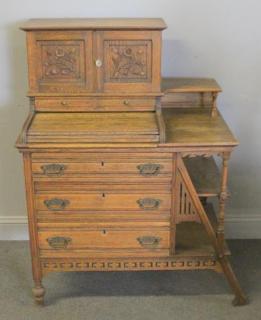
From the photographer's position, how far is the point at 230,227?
3.23m

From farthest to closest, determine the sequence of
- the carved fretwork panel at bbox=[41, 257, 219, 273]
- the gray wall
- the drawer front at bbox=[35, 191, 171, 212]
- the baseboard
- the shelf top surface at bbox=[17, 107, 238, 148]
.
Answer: the baseboard
the gray wall
the carved fretwork panel at bbox=[41, 257, 219, 273]
the drawer front at bbox=[35, 191, 171, 212]
the shelf top surface at bbox=[17, 107, 238, 148]

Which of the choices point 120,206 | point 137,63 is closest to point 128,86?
point 137,63

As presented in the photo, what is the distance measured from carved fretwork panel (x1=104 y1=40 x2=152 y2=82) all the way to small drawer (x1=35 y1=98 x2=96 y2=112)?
0.14 metres

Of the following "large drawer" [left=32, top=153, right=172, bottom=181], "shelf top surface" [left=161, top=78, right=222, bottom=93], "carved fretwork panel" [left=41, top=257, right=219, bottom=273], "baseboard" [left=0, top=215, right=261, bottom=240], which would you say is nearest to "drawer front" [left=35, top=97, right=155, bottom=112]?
"shelf top surface" [left=161, top=78, right=222, bottom=93]

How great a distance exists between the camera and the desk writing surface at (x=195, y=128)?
2375 millimetres

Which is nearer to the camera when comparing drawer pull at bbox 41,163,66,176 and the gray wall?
drawer pull at bbox 41,163,66,176

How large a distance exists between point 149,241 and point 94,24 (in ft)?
3.43

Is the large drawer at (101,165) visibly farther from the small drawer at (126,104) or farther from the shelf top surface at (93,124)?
the small drawer at (126,104)

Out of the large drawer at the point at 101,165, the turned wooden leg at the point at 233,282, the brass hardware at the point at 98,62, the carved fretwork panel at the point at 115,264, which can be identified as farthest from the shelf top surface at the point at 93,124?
the turned wooden leg at the point at 233,282

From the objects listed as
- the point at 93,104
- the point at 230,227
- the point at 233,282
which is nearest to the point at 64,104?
the point at 93,104

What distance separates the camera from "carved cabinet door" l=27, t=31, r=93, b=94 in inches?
95.3

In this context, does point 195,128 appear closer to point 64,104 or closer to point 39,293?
point 64,104

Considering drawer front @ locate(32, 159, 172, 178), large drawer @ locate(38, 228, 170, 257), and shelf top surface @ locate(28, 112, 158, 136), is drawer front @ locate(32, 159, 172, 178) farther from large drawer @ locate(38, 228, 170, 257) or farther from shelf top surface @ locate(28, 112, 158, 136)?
large drawer @ locate(38, 228, 170, 257)

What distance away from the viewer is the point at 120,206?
2.48m
